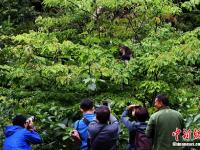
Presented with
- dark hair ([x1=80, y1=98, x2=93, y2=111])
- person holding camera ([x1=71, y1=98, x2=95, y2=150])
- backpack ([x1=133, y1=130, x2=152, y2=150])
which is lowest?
backpack ([x1=133, y1=130, x2=152, y2=150])

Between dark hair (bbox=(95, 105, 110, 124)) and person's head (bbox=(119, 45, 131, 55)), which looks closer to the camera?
dark hair (bbox=(95, 105, 110, 124))

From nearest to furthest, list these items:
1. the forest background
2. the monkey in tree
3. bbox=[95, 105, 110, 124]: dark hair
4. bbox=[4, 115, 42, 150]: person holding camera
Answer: bbox=[95, 105, 110, 124]: dark hair, bbox=[4, 115, 42, 150]: person holding camera, the forest background, the monkey in tree

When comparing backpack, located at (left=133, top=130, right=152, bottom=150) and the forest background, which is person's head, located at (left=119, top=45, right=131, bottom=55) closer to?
the forest background

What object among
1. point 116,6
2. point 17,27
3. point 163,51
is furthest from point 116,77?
point 17,27

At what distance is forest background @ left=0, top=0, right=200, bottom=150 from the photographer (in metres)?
7.25

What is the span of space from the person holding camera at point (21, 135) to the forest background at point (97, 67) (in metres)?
0.92

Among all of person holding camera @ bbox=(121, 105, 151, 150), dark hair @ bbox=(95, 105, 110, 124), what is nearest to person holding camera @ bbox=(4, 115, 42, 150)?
dark hair @ bbox=(95, 105, 110, 124)

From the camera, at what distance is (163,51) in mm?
7945

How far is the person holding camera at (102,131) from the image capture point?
536cm

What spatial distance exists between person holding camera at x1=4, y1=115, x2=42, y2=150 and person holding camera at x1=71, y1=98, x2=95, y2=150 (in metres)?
0.58

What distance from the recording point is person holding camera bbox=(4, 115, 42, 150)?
18.2 ft

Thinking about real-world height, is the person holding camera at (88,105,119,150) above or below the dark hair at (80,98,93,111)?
below

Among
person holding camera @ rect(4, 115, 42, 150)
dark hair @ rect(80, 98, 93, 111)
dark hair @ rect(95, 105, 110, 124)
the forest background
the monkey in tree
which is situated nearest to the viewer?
dark hair @ rect(95, 105, 110, 124)

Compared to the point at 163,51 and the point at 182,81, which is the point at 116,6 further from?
the point at 182,81
